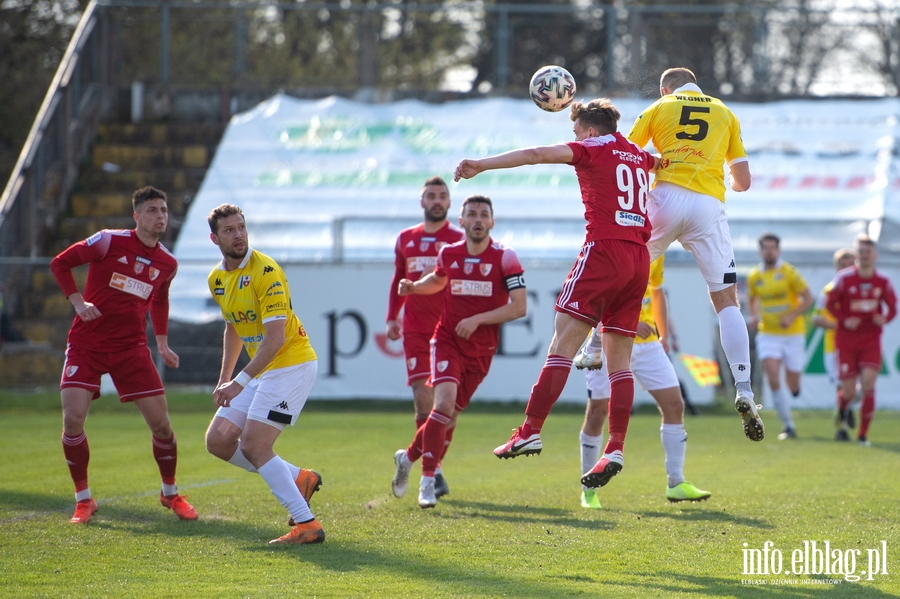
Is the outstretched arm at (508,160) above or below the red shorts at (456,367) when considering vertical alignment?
above

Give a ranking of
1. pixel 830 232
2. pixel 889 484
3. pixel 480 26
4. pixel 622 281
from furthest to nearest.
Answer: pixel 480 26 → pixel 830 232 → pixel 889 484 → pixel 622 281

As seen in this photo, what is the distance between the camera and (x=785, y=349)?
1373 centimetres

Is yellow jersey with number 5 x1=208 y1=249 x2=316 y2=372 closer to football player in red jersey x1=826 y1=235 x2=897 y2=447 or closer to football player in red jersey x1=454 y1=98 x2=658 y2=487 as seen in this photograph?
football player in red jersey x1=454 y1=98 x2=658 y2=487

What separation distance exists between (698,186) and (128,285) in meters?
3.98

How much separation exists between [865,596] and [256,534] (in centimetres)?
353

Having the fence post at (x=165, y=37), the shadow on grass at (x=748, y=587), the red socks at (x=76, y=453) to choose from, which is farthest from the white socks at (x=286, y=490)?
the fence post at (x=165, y=37)

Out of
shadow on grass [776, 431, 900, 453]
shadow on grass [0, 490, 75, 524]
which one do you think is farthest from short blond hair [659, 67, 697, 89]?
shadow on grass [776, 431, 900, 453]

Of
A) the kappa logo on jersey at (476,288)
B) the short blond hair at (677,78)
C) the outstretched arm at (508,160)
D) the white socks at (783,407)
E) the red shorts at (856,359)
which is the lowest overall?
the white socks at (783,407)

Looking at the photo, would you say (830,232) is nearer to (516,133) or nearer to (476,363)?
(516,133)

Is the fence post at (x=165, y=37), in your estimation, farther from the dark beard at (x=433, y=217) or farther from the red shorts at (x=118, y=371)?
the red shorts at (x=118, y=371)

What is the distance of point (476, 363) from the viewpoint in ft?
26.6

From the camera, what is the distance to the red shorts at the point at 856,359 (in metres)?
13.0

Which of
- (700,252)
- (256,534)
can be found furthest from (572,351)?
(256,534)

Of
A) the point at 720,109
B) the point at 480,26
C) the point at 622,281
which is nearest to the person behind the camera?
the point at 622,281
